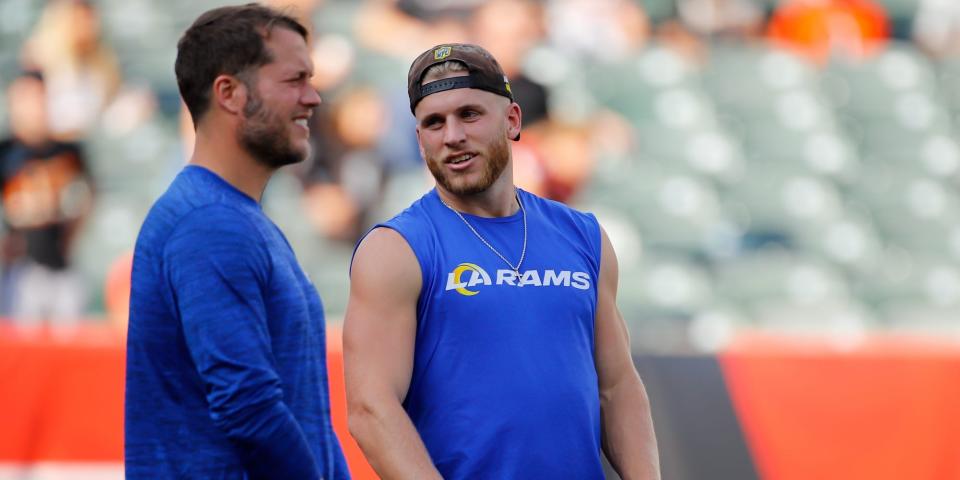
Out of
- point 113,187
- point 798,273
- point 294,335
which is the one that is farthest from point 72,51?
point 294,335

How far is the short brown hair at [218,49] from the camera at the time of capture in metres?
2.78

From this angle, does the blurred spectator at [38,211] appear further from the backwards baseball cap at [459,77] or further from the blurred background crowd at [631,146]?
the backwards baseball cap at [459,77]

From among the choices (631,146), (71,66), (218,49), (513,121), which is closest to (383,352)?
(513,121)

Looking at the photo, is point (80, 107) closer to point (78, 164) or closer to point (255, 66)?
point (78, 164)

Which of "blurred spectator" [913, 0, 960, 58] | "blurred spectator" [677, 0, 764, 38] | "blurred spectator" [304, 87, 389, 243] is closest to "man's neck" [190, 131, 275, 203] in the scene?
"blurred spectator" [304, 87, 389, 243]

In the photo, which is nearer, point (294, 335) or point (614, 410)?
point (294, 335)

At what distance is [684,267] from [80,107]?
188 inches

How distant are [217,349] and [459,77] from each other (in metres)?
0.85

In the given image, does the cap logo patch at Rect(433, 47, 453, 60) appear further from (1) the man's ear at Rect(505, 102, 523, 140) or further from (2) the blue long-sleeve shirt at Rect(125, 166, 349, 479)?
(2) the blue long-sleeve shirt at Rect(125, 166, 349, 479)

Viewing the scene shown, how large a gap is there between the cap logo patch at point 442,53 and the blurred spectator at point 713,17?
8887 mm

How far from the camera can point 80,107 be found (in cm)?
910

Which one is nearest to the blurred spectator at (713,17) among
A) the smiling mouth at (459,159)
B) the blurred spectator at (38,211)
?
the blurred spectator at (38,211)

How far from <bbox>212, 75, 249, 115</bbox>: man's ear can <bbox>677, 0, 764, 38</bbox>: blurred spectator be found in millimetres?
9099

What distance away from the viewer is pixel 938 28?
1227 centimetres
